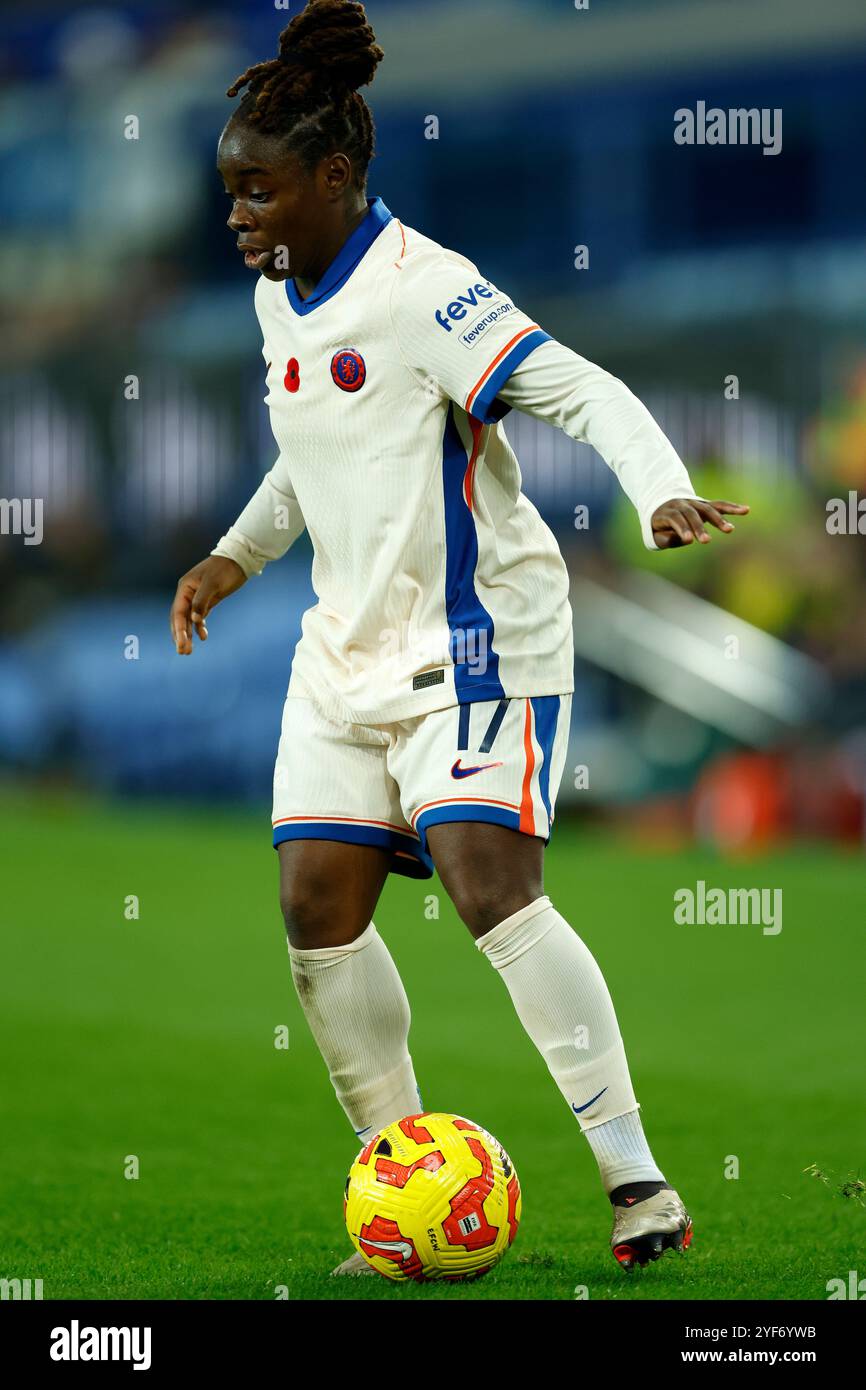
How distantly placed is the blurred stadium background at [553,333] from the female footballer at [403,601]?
10734 mm

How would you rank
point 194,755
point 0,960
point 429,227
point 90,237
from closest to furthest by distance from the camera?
point 0,960, point 194,755, point 429,227, point 90,237

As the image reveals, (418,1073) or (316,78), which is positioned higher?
(316,78)

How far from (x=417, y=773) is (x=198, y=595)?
82 cm

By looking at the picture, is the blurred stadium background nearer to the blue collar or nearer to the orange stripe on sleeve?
the orange stripe on sleeve

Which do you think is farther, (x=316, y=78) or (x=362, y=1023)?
(x=362, y=1023)

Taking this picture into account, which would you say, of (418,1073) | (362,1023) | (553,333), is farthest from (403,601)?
(553,333)

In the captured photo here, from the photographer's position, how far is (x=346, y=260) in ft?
12.9

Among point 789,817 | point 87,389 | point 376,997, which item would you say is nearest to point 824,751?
point 789,817

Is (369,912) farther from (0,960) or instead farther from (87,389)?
(87,389)

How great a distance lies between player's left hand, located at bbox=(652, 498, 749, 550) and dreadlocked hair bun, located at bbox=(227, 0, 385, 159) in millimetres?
1096

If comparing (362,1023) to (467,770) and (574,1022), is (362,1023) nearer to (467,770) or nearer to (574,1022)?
(574,1022)

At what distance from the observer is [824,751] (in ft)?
49.5
